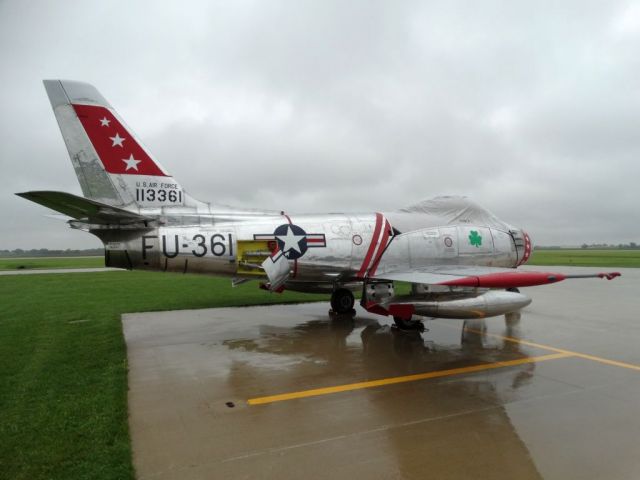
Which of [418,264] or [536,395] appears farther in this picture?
[418,264]

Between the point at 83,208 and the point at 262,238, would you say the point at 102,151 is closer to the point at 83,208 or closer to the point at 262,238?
the point at 83,208

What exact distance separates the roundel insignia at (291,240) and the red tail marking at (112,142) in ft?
9.66

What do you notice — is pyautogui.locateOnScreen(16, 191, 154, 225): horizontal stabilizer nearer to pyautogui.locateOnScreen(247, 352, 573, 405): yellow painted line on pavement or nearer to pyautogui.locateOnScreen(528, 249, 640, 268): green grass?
pyautogui.locateOnScreen(247, 352, 573, 405): yellow painted line on pavement

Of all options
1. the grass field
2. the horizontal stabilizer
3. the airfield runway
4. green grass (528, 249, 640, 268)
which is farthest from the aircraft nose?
green grass (528, 249, 640, 268)

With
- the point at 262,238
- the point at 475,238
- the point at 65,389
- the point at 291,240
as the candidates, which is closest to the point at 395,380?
the point at 291,240

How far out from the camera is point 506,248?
10305 mm

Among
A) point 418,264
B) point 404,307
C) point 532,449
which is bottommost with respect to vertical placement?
point 532,449

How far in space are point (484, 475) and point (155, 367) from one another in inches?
206

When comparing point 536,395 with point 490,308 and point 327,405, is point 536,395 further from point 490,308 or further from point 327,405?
point 327,405

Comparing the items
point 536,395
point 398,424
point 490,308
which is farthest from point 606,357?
point 398,424

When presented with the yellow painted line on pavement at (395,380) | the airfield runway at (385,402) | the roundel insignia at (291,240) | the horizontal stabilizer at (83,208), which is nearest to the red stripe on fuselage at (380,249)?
the airfield runway at (385,402)

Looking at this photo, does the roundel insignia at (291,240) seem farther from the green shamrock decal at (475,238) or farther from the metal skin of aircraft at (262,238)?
the green shamrock decal at (475,238)

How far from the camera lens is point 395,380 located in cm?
587

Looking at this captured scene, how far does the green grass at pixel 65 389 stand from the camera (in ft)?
11.7
